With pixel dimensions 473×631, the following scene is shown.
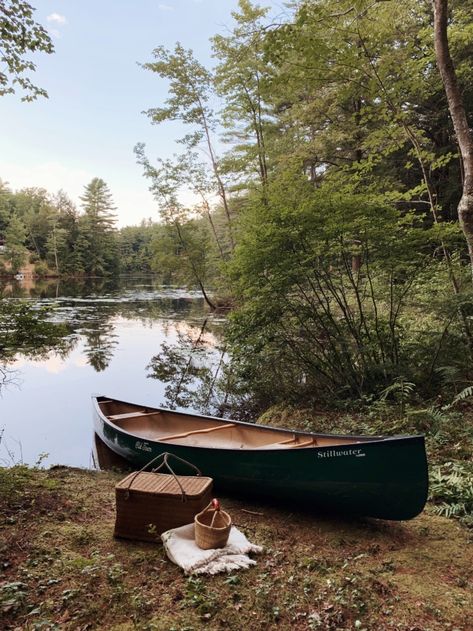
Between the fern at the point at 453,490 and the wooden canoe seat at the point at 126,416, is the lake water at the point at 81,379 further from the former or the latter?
the fern at the point at 453,490

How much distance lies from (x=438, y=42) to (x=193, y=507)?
579cm

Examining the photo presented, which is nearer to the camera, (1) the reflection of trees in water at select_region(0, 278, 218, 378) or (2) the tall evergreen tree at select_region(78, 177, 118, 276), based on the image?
(1) the reflection of trees in water at select_region(0, 278, 218, 378)

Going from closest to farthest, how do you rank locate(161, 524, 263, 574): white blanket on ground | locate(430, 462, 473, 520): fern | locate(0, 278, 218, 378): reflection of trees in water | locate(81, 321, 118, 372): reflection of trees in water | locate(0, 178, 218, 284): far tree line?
locate(161, 524, 263, 574): white blanket on ground, locate(430, 462, 473, 520): fern, locate(0, 278, 218, 378): reflection of trees in water, locate(81, 321, 118, 372): reflection of trees in water, locate(0, 178, 218, 284): far tree line

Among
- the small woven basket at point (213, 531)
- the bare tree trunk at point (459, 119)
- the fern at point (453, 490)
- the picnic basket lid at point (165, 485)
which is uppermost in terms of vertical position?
the bare tree trunk at point (459, 119)

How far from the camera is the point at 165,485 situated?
3.11 metres

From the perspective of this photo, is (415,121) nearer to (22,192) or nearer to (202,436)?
(202,436)

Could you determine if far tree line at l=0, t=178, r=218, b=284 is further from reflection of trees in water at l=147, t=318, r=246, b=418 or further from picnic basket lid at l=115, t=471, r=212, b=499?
picnic basket lid at l=115, t=471, r=212, b=499

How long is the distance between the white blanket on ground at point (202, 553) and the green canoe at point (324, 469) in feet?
2.27

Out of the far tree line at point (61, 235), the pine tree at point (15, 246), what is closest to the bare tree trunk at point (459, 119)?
the far tree line at point (61, 235)

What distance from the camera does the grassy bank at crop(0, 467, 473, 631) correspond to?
86.1 inches

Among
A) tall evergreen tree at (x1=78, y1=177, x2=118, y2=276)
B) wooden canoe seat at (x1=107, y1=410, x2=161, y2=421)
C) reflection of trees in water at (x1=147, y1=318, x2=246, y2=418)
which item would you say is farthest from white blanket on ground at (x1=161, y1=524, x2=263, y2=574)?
tall evergreen tree at (x1=78, y1=177, x2=118, y2=276)

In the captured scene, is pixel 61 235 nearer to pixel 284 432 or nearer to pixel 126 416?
pixel 126 416

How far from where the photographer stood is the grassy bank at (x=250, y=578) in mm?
2188

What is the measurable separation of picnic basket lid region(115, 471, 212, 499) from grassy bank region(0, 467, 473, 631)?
41cm
